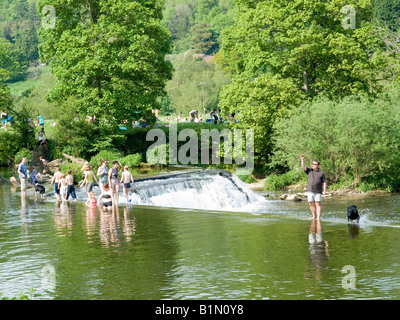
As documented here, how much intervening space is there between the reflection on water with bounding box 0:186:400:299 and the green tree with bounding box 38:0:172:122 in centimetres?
2216

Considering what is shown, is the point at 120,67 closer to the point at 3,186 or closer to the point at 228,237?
the point at 3,186

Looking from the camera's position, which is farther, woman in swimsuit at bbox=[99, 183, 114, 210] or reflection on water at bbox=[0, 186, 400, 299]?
woman in swimsuit at bbox=[99, 183, 114, 210]

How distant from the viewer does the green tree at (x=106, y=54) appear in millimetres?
44875

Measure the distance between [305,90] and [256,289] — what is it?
102 ft

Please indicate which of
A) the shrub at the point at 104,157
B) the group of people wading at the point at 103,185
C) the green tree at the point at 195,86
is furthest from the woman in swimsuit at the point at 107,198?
the green tree at the point at 195,86

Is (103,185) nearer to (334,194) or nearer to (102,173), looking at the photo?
(102,173)

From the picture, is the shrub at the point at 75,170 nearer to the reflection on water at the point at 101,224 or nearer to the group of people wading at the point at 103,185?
the group of people wading at the point at 103,185

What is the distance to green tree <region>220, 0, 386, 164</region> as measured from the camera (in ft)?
133

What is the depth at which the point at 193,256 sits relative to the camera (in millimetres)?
16062

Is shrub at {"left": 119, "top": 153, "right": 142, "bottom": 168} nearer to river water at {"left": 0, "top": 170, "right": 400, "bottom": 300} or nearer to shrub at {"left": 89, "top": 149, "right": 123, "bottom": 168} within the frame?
shrub at {"left": 89, "top": 149, "right": 123, "bottom": 168}

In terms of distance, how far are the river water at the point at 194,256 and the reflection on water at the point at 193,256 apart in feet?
0.08

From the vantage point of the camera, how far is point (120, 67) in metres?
45.5

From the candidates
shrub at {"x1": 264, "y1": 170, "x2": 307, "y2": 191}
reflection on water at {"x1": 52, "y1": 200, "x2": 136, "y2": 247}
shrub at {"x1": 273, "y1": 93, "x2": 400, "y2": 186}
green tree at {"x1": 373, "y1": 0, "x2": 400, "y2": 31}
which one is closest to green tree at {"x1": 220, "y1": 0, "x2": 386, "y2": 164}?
shrub at {"x1": 264, "y1": 170, "x2": 307, "y2": 191}

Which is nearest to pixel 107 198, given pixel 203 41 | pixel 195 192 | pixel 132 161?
pixel 195 192
